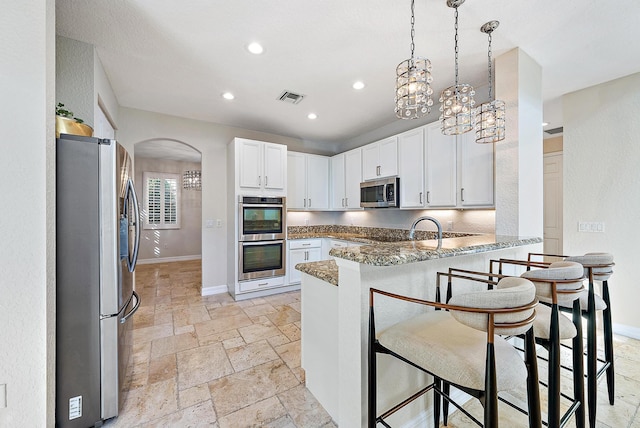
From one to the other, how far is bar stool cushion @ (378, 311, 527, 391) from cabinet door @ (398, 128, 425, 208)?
242 centimetres

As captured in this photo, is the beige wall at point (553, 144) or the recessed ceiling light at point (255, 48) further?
the beige wall at point (553, 144)

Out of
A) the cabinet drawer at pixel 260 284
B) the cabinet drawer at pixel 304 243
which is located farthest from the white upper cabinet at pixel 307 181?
the cabinet drawer at pixel 260 284

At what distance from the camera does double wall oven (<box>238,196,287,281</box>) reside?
3773mm

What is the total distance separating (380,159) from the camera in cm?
398

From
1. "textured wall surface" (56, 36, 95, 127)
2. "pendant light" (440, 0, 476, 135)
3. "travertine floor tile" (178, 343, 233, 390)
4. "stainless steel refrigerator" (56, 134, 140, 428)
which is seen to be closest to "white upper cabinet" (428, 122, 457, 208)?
"pendant light" (440, 0, 476, 135)

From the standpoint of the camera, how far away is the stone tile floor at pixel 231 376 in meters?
1.58

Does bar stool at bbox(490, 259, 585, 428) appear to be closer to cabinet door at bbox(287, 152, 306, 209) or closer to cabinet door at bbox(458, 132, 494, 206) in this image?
cabinet door at bbox(458, 132, 494, 206)

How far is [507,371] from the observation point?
2.99 feet

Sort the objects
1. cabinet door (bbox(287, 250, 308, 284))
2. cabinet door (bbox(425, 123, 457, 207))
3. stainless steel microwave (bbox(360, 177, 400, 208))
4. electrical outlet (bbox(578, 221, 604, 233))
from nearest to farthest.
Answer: electrical outlet (bbox(578, 221, 604, 233))
cabinet door (bbox(425, 123, 457, 207))
stainless steel microwave (bbox(360, 177, 400, 208))
cabinet door (bbox(287, 250, 308, 284))

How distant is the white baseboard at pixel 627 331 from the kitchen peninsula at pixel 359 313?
211 cm

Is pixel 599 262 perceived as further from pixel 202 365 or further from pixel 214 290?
pixel 214 290

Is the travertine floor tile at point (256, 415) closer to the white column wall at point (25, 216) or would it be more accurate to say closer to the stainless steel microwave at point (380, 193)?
the white column wall at point (25, 216)

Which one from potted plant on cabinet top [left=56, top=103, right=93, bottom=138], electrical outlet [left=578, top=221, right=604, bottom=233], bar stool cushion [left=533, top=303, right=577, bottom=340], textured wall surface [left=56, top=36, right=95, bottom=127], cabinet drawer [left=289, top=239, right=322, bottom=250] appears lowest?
bar stool cushion [left=533, top=303, right=577, bottom=340]

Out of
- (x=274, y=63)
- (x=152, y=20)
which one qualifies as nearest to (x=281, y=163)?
(x=274, y=63)
